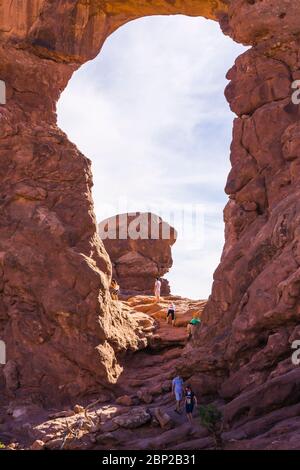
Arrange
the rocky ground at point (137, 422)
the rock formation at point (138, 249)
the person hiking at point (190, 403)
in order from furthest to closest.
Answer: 1. the rock formation at point (138, 249)
2. the person hiking at point (190, 403)
3. the rocky ground at point (137, 422)

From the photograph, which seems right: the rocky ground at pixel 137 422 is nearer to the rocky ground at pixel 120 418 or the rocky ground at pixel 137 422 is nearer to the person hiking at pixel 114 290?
the rocky ground at pixel 120 418

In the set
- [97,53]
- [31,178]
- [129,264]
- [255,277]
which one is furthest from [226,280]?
[129,264]

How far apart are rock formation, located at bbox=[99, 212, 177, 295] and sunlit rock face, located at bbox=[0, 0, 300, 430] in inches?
714

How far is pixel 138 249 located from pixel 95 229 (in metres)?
20.7

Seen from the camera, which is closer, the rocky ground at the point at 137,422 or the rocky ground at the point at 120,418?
the rocky ground at the point at 137,422

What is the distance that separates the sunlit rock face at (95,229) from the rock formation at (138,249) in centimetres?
1813

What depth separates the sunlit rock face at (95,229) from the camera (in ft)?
69.7

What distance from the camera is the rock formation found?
4778cm

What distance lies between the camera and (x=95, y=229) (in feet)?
93.5
